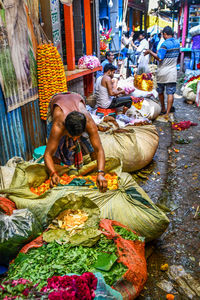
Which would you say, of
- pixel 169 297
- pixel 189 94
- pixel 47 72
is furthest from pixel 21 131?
pixel 189 94

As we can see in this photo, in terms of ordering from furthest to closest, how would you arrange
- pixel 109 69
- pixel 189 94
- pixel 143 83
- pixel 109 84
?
pixel 189 94, pixel 143 83, pixel 109 69, pixel 109 84

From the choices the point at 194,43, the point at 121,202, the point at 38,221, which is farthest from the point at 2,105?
the point at 194,43

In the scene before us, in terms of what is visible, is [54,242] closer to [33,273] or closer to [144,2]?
[33,273]

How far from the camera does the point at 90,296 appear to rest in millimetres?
1612

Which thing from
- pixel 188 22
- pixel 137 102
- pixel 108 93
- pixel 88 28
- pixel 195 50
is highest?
pixel 188 22

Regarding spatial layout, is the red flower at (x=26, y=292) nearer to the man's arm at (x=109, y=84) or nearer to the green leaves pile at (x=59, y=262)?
the green leaves pile at (x=59, y=262)

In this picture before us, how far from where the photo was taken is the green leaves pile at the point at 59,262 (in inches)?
74.4

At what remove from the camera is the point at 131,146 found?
401 centimetres

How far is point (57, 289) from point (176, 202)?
92.6 inches

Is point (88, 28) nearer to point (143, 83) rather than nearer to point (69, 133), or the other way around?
point (143, 83)

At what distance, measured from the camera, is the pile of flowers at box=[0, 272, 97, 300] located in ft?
5.23

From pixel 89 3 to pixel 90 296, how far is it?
7905 mm

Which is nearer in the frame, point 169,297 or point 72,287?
point 72,287

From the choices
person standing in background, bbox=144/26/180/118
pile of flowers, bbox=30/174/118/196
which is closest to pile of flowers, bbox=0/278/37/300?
pile of flowers, bbox=30/174/118/196
